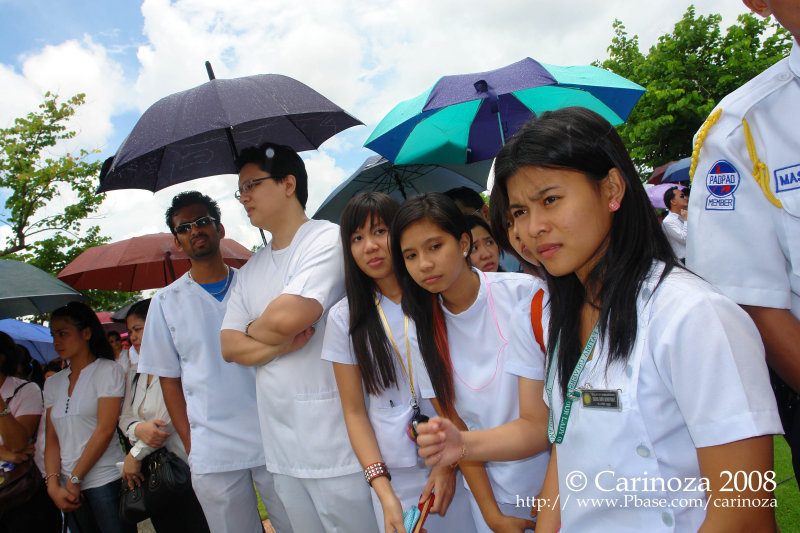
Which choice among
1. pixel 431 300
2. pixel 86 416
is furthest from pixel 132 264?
pixel 431 300

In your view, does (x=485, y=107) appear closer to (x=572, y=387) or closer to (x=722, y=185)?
(x=722, y=185)

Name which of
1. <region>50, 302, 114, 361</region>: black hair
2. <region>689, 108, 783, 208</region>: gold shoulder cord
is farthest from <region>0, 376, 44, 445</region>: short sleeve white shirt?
<region>689, 108, 783, 208</region>: gold shoulder cord

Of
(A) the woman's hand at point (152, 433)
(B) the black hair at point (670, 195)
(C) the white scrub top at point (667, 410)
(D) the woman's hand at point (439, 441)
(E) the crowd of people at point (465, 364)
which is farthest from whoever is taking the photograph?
(B) the black hair at point (670, 195)

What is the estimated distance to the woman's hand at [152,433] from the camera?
3.26 metres

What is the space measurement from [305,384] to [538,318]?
1.29m

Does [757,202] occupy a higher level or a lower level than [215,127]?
lower

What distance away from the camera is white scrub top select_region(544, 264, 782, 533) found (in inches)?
42.8

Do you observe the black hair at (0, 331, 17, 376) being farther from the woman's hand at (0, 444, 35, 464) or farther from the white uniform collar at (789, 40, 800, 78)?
the white uniform collar at (789, 40, 800, 78)

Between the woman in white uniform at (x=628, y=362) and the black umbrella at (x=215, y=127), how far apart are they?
1.47 m

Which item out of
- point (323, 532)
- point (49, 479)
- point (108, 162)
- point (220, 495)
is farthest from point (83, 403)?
point (323, 532)

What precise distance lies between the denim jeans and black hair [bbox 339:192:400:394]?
8.22ft

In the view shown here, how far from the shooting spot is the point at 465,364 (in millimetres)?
2174

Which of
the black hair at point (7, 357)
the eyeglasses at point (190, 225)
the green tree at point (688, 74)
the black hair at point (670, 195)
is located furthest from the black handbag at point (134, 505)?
the green tree at point (688, 74)

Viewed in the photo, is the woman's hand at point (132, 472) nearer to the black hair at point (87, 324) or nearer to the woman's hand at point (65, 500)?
the woman's hand at point (65, 500)
